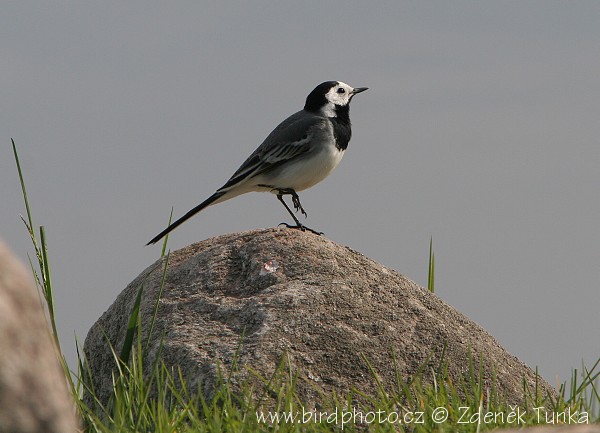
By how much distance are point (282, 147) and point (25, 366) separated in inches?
208

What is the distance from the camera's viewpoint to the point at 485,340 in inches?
230

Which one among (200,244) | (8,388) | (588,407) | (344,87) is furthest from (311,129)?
(8,388)

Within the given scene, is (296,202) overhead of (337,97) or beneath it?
beneath

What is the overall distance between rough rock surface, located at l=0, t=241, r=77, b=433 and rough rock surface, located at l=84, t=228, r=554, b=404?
201 centimetres

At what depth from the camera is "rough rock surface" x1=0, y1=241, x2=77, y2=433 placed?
2.59 m

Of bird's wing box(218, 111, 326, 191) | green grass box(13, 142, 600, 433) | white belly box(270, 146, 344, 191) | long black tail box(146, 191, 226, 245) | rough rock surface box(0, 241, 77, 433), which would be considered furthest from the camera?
long black tail box(146, 191, 226, 245)

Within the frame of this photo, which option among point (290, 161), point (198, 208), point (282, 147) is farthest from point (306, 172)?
point (198, 208)

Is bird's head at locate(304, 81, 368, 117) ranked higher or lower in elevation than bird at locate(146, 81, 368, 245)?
higher

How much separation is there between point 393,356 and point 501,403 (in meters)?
0.67

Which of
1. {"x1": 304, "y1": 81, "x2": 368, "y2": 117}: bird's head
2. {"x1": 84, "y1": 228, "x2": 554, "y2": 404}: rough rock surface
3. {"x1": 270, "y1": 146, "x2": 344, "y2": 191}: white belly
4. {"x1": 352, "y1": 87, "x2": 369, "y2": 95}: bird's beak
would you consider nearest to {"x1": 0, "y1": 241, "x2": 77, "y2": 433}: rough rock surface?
{"x1": 84, "y1": 228, "x2": 554, "y2": 404}: rough rock surface

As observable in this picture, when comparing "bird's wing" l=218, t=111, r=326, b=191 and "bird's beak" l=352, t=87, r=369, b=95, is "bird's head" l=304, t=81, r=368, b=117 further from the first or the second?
"bird's wing" l=218, t=111, r=326, b=191

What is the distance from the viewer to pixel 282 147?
777cm

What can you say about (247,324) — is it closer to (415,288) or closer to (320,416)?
(320,416)

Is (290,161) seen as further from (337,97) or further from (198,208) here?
(337,97)
